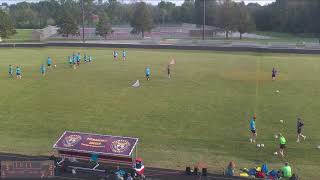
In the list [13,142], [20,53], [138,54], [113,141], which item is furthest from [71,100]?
[20,53]

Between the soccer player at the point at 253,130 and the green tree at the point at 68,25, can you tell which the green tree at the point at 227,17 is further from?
the soccer player at the point at 253,130

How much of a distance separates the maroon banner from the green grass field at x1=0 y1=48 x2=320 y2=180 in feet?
8.76

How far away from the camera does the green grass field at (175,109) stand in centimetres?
2031

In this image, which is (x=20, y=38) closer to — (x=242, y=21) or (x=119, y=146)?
(x=242, y=21)

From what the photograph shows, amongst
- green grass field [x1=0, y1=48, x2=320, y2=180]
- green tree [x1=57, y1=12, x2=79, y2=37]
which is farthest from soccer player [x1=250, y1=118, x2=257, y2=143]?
green tree [x1=57, y1=12, x2=79, y2=37]

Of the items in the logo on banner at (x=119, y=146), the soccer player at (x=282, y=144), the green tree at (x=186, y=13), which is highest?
the green tree at (x=186, y=13)

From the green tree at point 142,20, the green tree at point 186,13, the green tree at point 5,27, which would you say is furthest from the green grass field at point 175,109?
the green tree at point 186,13

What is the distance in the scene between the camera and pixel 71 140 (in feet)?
56.9

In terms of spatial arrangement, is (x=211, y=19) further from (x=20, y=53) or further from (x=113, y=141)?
(x=113, y=141)

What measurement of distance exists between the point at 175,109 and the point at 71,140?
1154cm

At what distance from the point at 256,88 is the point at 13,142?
2085 cm

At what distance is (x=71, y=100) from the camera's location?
30500mm

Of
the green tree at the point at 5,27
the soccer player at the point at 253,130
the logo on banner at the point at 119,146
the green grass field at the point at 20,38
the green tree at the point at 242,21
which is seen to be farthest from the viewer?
the green tree at the point at 242,21

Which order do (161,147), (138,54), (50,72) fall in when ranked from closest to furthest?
(161,147)
(50,72)
(138,54)
